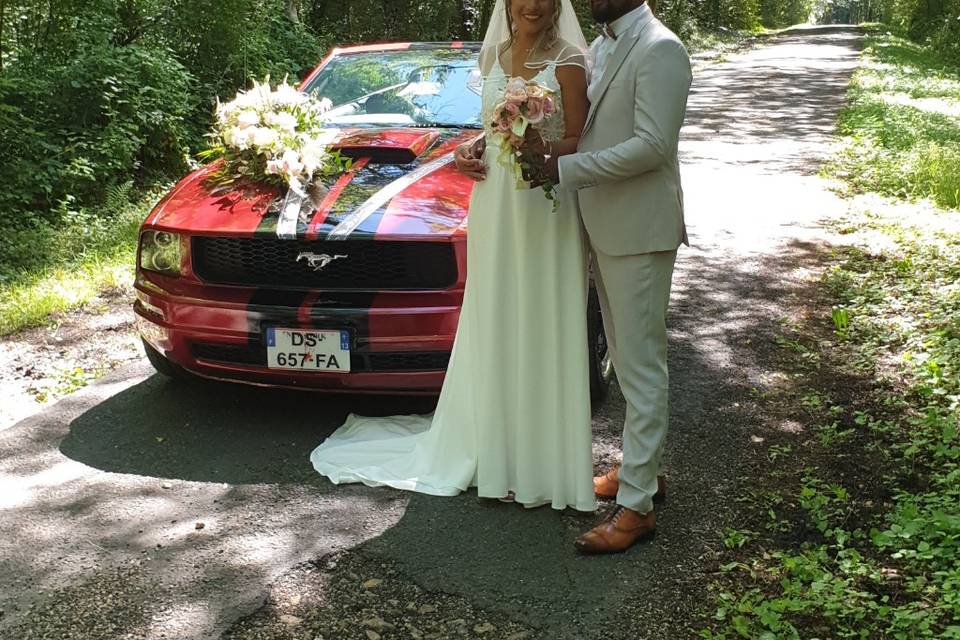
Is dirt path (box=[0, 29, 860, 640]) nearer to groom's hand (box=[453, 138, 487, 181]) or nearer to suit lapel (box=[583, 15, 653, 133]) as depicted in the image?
groom's hand (box=[453, 138, 487, 181])

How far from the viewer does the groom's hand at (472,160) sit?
3602 millimetres

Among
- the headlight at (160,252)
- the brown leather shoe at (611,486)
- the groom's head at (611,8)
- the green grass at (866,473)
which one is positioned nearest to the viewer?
the green grass at (866,473)

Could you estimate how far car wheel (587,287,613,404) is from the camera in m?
4.49

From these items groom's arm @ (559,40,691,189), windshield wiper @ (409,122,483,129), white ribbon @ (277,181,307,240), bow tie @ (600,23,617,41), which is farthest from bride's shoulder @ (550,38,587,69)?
windshield wiper @ (409,122,483,129)

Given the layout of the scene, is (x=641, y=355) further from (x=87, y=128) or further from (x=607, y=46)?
(x=87, y=128)

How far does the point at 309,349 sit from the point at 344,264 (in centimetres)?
40

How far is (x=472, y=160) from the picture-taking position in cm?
360

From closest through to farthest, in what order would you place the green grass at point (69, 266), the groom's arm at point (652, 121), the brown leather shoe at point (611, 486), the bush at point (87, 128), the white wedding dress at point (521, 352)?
the groom's arm at point (652, 121) → the white wedding dress at point (521, 352) → the brown leather shoe at point (611, 486) → the green grass at point (69, 266) → the bush at point (87, 128)

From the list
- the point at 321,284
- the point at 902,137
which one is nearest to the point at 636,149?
the point at 321,284

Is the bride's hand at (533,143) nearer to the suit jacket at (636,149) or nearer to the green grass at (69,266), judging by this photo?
the suit jacket at (636,149)

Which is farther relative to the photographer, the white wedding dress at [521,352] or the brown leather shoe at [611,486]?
the brown leather shoe at [611,486]

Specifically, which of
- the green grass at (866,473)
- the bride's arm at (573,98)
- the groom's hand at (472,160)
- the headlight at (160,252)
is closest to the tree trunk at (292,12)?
the green grass at (866,473)

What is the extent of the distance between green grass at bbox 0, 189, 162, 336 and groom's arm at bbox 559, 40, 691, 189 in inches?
184

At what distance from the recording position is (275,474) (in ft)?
13.1
